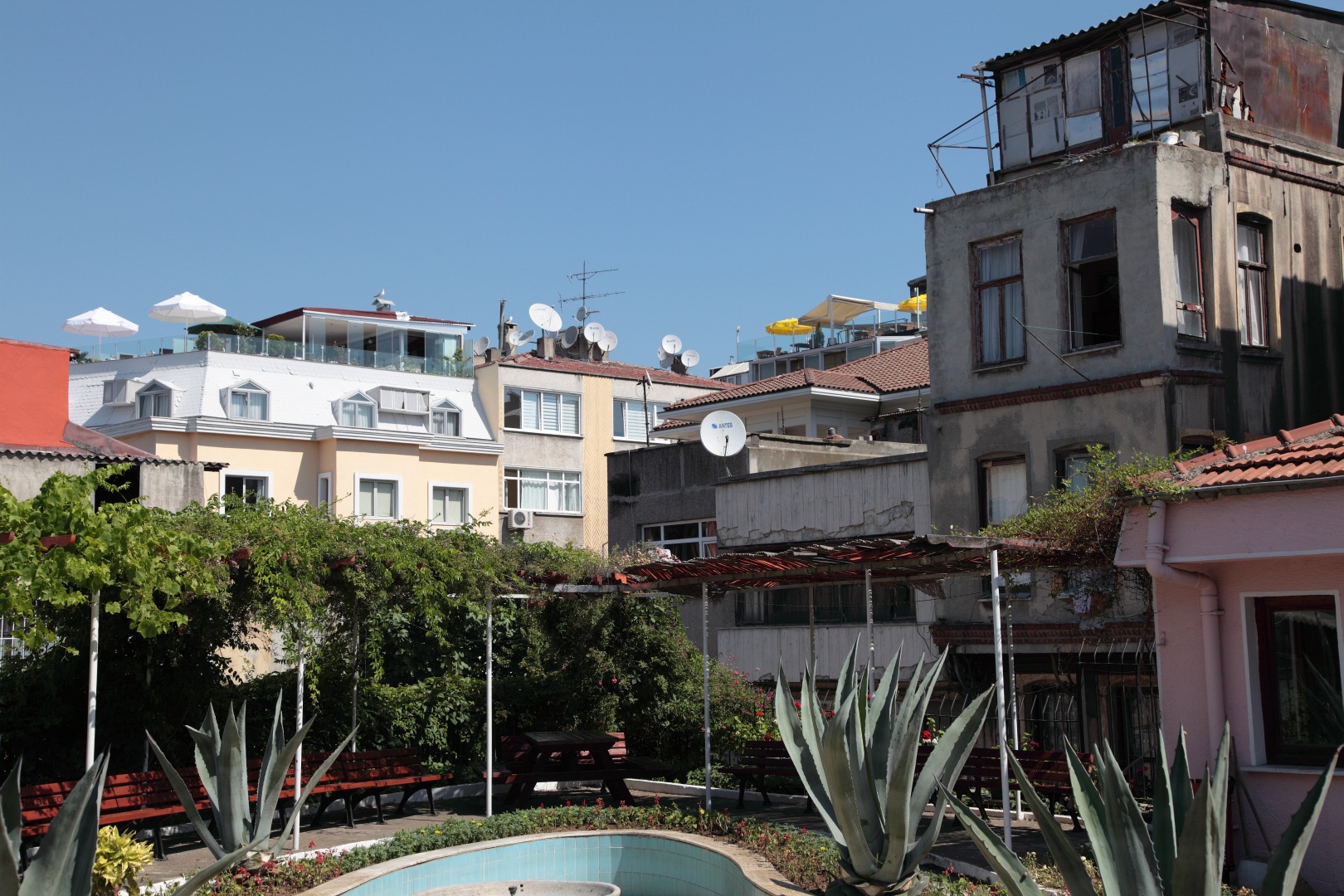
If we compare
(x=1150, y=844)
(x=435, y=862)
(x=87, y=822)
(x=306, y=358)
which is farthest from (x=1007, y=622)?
(x=306, y=358)

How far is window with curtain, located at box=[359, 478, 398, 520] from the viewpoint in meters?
42.7

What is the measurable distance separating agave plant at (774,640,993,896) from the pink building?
2.35m

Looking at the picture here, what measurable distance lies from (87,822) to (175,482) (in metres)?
23.0

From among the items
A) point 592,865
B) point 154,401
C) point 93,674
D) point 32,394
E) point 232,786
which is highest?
point 154,401

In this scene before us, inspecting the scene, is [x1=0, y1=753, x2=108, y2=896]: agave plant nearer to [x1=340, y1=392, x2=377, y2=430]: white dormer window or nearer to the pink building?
the pink building

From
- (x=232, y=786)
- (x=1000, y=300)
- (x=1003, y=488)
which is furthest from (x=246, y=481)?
(x=232, y=786)

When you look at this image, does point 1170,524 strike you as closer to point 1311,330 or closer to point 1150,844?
point 1150,844

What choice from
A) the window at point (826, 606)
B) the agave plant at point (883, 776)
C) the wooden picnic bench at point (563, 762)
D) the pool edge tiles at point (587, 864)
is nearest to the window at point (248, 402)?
the window at point (826, 606)

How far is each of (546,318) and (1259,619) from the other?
39.4 meters

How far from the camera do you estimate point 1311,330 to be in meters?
20.5

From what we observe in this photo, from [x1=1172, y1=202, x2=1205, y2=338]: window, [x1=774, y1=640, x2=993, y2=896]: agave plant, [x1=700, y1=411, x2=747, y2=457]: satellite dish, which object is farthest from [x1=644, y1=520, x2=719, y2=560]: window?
[x1=774, y1=640, x2=993, y2=896]: agave plant

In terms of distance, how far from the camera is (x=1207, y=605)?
11070 mm

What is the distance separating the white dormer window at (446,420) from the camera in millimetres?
45438

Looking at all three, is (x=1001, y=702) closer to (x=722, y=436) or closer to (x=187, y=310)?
(x=722, y=436)
